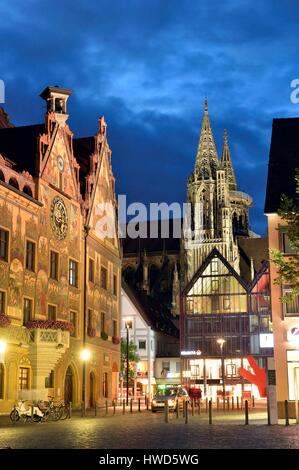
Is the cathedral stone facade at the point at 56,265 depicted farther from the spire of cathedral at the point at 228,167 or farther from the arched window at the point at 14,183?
the spire of cathedral at the point at 228,167

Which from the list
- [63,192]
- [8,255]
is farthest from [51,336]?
[63,192]

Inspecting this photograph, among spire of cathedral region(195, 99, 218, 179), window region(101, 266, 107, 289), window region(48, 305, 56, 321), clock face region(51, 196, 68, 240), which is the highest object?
spire of cathedral region(195, 99, 218, 179)

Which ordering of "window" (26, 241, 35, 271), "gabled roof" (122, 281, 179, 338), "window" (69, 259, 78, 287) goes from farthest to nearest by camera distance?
"gabled roof" (122, 281, 179, 338), "window" (69, 259, 78, 287), "window" (26, 241, 35, 271)

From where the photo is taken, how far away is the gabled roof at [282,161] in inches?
1368

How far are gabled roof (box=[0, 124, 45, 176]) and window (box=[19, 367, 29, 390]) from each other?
1129 centimetres

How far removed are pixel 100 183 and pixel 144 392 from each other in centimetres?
3596

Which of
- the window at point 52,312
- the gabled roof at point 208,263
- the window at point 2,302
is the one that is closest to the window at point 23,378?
the window at point 2,302

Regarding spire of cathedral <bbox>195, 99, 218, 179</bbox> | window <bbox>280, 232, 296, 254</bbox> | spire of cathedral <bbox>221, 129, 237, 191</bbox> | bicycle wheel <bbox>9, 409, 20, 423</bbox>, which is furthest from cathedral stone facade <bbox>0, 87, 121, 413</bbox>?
spire of cathedral <bbox>221, 129, 237, 191</bbox>

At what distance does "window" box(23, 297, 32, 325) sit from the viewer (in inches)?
1572

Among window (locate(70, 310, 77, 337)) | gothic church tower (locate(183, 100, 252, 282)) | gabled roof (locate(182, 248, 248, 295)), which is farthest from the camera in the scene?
gothic church tower (locate(183, 100, 252, 282))

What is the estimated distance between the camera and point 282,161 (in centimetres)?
3622

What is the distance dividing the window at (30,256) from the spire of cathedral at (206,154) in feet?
312

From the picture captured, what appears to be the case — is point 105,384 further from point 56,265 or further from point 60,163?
point 60,163

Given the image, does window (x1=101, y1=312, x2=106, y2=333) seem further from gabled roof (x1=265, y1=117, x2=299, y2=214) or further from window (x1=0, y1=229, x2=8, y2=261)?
gabled roof (x1=265, y1=117, x2=299, y2=214)
